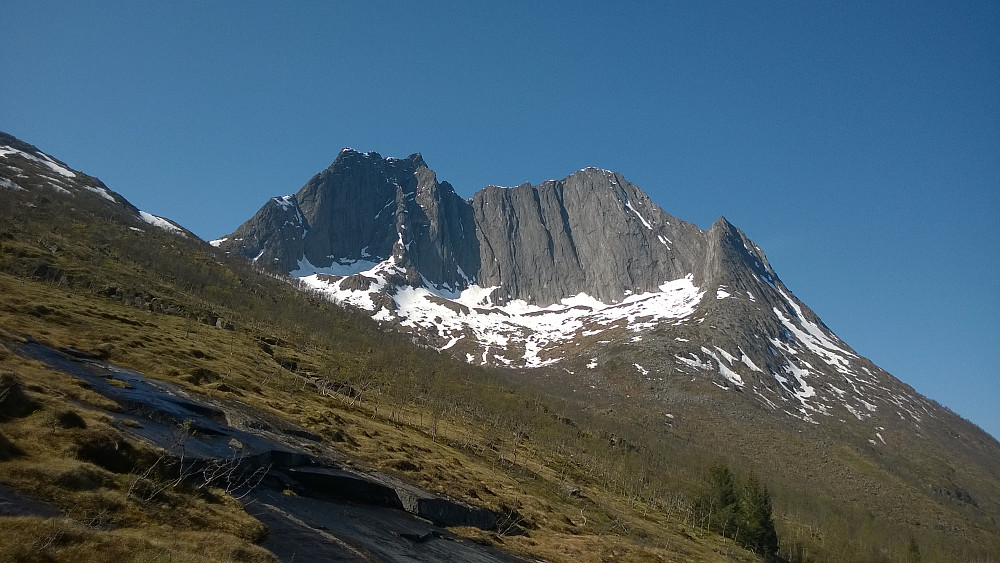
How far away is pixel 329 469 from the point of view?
45.4m

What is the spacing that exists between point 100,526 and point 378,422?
74.9 m

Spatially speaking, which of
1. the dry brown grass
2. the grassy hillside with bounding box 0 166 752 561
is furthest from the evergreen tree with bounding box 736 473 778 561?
the grassy hillside with bounding box 0 166 752 561

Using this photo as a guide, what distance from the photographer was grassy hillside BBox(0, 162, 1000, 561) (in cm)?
2347

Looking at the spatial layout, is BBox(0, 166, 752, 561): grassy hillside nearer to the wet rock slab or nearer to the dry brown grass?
the dry brown grass

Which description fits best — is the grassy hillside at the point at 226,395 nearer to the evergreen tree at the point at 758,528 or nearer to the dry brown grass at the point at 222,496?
the dry brown grass at the point at 222,496

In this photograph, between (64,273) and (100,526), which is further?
(64,273)

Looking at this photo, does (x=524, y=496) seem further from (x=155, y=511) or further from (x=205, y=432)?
(x=155, y=511)


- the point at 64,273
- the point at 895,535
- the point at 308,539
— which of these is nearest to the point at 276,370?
the point at 64,273

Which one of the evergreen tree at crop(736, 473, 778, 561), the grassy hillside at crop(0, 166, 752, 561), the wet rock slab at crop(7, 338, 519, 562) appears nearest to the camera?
the grassy hillside at crop(0, 166, 752, 561)

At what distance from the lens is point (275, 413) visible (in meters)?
64.6

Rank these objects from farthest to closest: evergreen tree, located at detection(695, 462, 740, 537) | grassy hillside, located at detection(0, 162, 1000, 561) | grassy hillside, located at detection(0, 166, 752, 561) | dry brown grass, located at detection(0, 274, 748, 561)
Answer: evergreen tree, located at detection(695, 462, 740, 537) → grassy hillside, located at detection(0, 162, 1000, 561) → grassy hillside, located at detection(0, 166, 752, 561) → dry brown grass, located at detection(0, 274, 748, 561)

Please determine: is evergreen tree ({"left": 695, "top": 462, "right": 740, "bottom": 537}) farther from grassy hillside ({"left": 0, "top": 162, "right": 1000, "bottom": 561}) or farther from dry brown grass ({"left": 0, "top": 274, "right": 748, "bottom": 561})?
dry brown grass ({"left": 0, "top": 274, "right": 748, "bottom": 561})

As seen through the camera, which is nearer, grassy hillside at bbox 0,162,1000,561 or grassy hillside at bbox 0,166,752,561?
grassy hillside at bbox 0,166,752,561

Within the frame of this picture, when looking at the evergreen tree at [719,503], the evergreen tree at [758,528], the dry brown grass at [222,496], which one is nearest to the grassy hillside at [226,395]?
the dry brown grass at [222,496]
